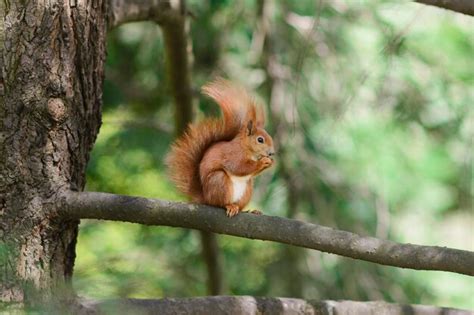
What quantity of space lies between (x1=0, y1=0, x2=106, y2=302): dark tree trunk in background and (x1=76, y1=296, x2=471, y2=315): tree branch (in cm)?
16

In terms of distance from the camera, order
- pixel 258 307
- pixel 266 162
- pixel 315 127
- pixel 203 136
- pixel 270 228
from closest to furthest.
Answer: pixel 270 228, pixel 258 307, pixel 266 162, pixel 203 136, pixel 315 127

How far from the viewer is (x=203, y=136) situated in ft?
8.48

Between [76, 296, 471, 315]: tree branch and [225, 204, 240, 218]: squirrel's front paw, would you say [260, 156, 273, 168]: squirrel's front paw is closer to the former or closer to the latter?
[225, 204, 240, 218]: squirrel's front paw

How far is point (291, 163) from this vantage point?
4176mm

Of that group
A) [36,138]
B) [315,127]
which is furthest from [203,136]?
[315,127]

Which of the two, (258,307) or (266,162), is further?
(266,162)

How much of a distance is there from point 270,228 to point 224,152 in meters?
0.55

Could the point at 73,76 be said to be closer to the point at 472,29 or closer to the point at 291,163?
the point at 291,163

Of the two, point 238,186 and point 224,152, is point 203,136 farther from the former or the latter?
point 238,186

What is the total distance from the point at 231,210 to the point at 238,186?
0.22 meters

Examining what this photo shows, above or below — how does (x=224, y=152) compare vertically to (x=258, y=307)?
above

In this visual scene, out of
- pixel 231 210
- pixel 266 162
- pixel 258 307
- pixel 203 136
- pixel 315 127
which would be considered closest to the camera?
pixel 258 307

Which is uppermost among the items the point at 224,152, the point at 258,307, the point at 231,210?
the point at 224,152

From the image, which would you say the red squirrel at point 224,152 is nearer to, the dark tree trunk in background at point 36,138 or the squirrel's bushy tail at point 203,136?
the squirrel's bushy tail at point 203,136
